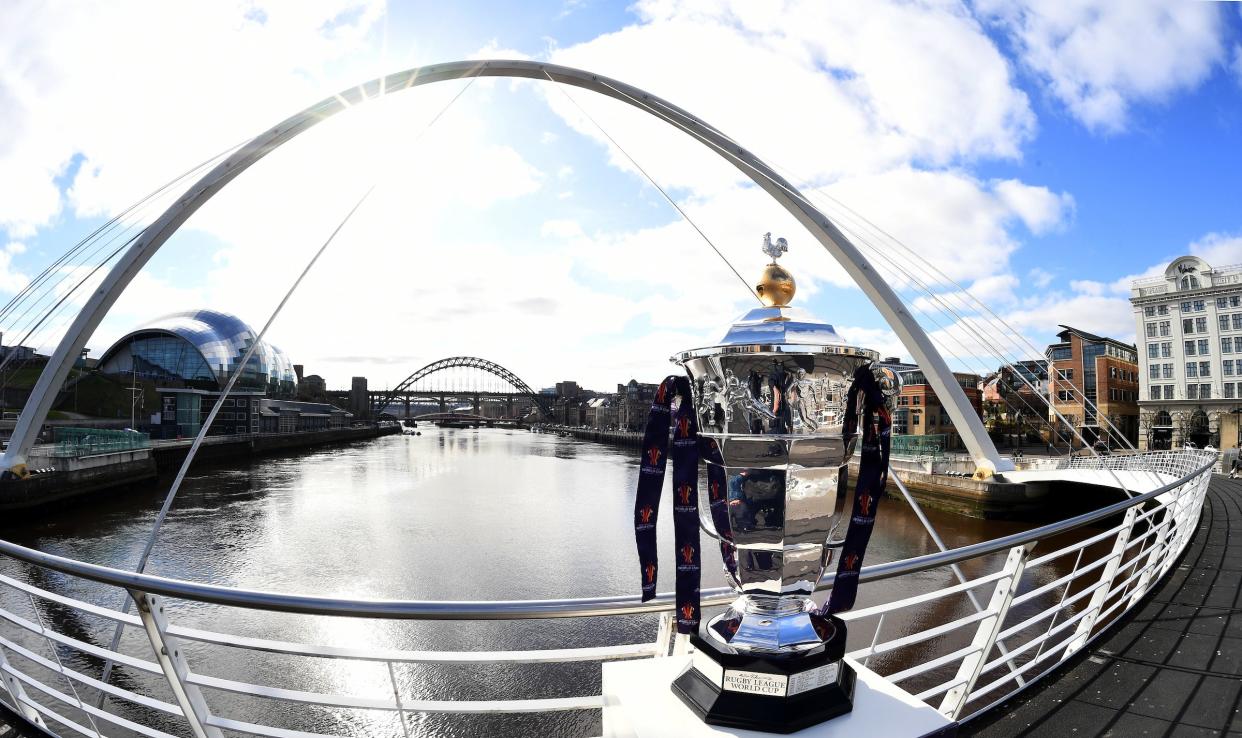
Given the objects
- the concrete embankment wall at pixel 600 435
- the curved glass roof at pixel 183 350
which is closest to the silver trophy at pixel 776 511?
the concrete embankment wall at pixel 600 435

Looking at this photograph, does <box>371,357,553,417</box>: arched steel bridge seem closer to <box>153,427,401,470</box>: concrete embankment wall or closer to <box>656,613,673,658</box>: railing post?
<box>153,427,401,470</box>: concrete embankment wall

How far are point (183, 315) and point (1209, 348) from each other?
273ft

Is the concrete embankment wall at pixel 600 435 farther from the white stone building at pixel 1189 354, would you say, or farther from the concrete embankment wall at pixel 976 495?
the white stone building at pixel 1189 354

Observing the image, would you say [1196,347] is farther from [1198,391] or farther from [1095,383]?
[1095,383]

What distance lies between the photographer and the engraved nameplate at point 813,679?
54.7 inches

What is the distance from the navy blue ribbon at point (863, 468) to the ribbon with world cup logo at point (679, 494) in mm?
348

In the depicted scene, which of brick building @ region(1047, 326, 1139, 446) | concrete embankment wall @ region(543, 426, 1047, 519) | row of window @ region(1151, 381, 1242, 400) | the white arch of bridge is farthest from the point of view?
brick building @ region(1047, 326, 1139, 446)

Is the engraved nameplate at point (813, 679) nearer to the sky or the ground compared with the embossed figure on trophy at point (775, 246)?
nearer to the ground

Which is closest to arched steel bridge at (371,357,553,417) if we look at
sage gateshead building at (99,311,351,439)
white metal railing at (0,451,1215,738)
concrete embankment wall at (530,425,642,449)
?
concrete embankment wall at (530,425,642,449)

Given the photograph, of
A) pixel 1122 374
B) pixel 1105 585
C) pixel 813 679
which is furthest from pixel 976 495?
pixel 1122 374

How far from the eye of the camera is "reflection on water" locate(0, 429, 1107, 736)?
8.68m

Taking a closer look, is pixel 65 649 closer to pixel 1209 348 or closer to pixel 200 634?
pixel 200 634

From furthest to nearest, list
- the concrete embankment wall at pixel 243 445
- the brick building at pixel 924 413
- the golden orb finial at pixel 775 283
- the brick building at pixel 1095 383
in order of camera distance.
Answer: the brick building at pixel 924 413, the brick building at pixel 1095 383, the concrete embankment wall at pixel 243 445, the golden orb finial at pixel 775 283

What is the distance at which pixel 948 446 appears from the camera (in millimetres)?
52438
